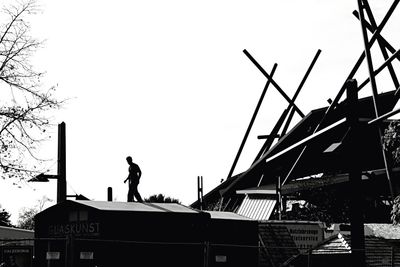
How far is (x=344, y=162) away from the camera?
34750 mm

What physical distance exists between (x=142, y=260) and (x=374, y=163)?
1811cm

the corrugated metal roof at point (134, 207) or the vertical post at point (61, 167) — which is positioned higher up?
the vertical post at point (61, 167)

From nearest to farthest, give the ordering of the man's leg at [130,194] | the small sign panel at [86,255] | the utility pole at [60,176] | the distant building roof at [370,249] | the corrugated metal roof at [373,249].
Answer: the small sign panel at [86,255] → the man's leg at [130,194] → the distant building roof at [370,249] → the corrugated metal roof at [373,249] → the utility pole at [60,176]

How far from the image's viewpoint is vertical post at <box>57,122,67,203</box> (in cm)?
2734

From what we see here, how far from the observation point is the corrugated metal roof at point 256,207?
33.1 meters

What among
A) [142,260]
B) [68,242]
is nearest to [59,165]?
[142,260]

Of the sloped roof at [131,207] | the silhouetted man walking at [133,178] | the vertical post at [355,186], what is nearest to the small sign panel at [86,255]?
the sloped roof at [131,207]

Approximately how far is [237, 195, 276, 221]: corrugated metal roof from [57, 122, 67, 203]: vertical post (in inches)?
345

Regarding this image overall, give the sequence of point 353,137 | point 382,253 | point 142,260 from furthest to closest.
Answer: point 382,253 → point 353,137 → point 142,260

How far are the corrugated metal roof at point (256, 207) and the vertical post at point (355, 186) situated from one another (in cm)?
1162

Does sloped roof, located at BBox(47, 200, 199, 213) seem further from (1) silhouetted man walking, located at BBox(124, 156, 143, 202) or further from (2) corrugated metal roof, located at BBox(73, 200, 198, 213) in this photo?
(1) silhouetted man walking, located at BBox(124, 156, 143, 202)

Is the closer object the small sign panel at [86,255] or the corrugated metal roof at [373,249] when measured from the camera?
the small sign panel at [86,255]

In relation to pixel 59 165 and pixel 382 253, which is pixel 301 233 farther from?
pixel 59 165

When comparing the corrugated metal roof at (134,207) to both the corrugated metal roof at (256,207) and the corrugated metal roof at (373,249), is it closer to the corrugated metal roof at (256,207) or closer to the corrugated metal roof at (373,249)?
the corrugated metal roof at (373,249)
